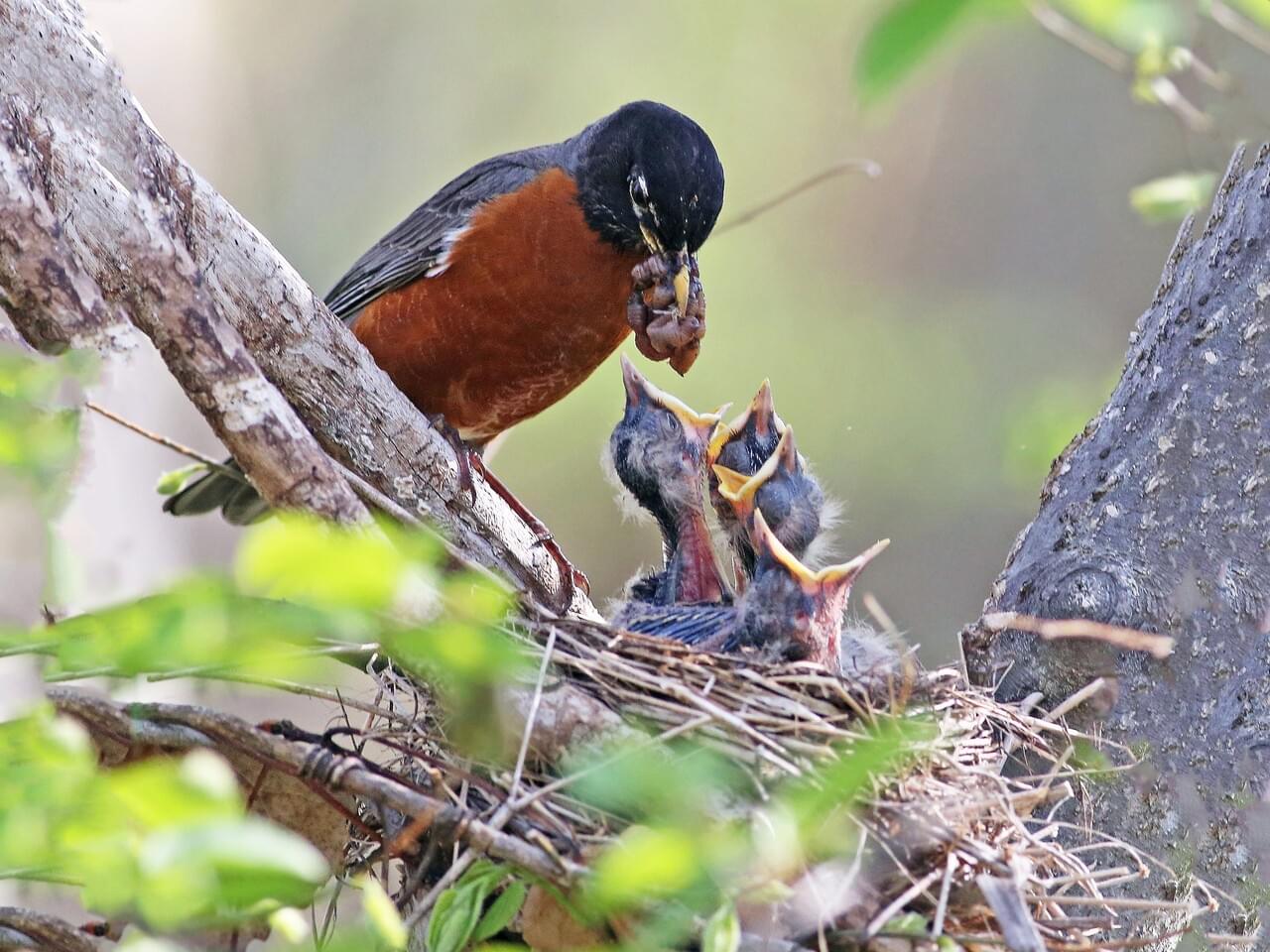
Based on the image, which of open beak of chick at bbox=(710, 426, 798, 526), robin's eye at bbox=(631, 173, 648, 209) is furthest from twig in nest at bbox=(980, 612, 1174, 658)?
robin's eye at bbox=(631, 173, 648, 209)

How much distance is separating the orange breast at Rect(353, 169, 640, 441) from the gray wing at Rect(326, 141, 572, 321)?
0.17 feet

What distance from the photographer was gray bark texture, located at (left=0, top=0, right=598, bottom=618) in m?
2.19

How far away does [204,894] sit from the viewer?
1.19m

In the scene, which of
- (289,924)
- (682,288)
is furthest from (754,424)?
(289,924)

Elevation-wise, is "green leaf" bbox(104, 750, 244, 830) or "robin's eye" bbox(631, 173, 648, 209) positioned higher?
"robin's eye" bbox(631, 173, 648, 209)

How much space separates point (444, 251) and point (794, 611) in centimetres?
164

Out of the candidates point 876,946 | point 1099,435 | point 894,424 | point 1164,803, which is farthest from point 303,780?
point 894,424

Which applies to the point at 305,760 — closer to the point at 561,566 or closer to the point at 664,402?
the point at 561,566

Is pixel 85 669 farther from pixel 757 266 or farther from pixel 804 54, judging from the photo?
pixel 804 54

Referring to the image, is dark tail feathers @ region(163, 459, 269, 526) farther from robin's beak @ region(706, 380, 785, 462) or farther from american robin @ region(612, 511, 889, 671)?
american robin @ region(612, 511, 889, 671)

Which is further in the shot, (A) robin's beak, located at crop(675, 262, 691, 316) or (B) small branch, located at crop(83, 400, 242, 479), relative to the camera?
(A) robin's beak, located at crop(675, 262, 691, 316)

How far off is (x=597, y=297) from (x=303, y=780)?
6.41ft

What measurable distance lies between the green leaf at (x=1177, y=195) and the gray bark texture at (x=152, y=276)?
1.87 meters

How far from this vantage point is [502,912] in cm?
202
